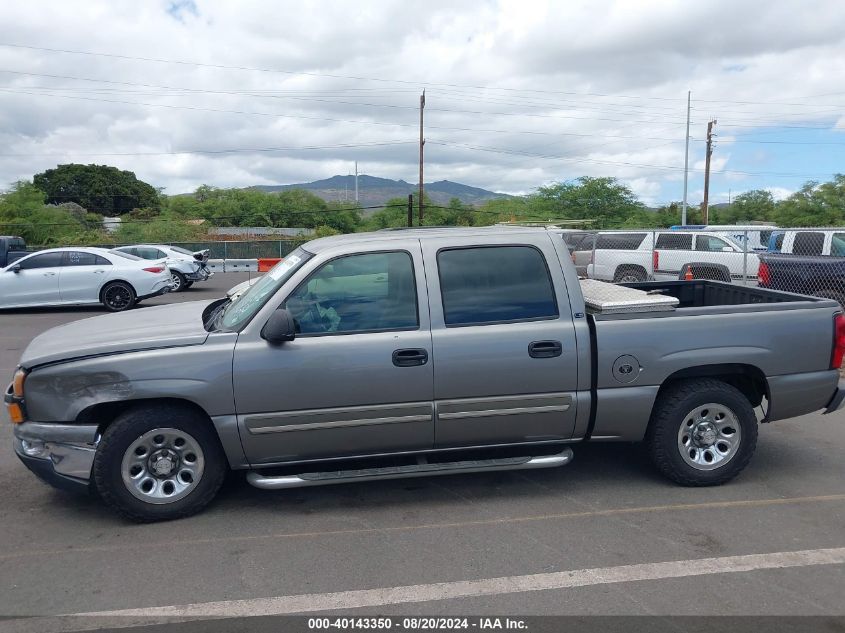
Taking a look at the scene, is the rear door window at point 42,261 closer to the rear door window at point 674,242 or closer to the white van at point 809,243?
the rear door window at point 674,242

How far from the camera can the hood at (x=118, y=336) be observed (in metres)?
4.68

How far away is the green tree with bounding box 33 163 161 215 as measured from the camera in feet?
280

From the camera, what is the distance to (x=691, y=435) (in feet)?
17.3

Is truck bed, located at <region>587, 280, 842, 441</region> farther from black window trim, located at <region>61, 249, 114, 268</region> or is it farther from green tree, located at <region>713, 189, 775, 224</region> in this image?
green tree, located at <region>713, 189, 775, 224</region>

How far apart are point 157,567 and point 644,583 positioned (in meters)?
2.58

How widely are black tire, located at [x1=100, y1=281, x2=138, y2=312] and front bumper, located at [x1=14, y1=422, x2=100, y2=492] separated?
43.3 ft

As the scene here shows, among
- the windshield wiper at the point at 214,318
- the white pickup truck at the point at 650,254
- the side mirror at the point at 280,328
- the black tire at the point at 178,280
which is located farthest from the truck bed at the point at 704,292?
the black tire at the point at 178,280

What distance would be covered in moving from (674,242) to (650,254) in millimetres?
1120

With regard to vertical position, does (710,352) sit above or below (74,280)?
above

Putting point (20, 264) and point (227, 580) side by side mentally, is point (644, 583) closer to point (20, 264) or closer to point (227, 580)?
point (227, 580)

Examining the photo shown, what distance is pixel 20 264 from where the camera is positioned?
55.6 ft

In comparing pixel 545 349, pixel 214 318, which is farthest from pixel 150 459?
pixel 545 349

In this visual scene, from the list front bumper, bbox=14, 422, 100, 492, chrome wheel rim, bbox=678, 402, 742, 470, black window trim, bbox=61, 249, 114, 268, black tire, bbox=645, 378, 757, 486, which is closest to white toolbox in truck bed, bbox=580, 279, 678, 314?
black tire, bbox=645, 378, 757, 486

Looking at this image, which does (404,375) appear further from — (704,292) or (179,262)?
(179,262)
